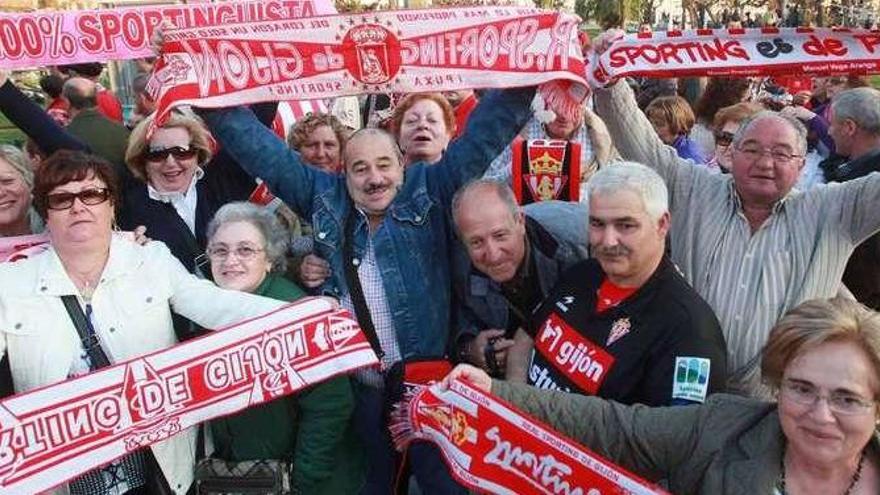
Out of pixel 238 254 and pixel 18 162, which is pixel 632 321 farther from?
pixel 18 162

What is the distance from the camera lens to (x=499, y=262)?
312 cm

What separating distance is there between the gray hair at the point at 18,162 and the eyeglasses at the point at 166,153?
0.55m

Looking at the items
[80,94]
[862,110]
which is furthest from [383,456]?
[80,94]

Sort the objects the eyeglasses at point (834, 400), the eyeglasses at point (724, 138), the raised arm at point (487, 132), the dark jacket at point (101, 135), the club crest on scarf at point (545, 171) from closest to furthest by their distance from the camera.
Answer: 1. the eyeglasses at point (834, 400)
2. the raised arm at point (487, 132)
3. the club crest on scarf at point (545, 171)
4. the eyeglasses at point (724, 138)
5. the dark jacket at point (101, 135)

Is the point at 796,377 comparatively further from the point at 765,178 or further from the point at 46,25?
the point at 46,25

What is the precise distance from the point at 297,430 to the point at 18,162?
192 cm

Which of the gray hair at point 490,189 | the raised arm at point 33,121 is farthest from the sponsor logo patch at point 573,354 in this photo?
the raised arm at point 33,121

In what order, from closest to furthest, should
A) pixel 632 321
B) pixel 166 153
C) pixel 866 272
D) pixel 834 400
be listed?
1. pixel 834 400
2. pixel 632 321
3. pixel 166 153
4. pixel 866 272

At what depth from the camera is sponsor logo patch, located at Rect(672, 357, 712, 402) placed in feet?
8.16

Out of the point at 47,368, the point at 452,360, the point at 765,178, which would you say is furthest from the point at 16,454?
the point at 765,178

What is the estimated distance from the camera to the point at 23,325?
2.68 m

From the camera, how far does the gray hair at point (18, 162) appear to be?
3690mm

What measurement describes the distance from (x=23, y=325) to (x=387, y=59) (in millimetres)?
1724

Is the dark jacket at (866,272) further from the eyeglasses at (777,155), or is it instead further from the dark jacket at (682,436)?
the dark jacket at (682,436)
